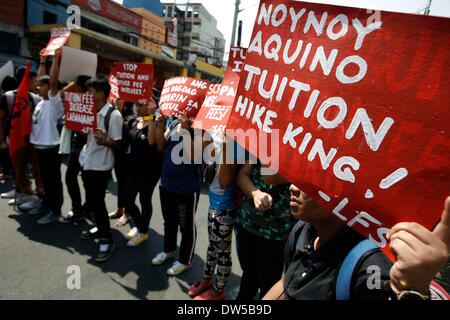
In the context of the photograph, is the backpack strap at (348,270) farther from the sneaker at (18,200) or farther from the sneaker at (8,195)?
the sneaker at (8,195)

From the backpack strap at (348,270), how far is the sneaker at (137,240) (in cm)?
274

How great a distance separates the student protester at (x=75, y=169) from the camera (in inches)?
126

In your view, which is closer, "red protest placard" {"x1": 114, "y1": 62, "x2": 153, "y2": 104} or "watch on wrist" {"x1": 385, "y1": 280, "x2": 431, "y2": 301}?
"watch on wrist" {"x1": 385, "y1": 280, "x2": 431, "y2": 301}

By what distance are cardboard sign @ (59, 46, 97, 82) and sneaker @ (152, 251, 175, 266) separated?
2.52 m

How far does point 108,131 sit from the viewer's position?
281 centimetres

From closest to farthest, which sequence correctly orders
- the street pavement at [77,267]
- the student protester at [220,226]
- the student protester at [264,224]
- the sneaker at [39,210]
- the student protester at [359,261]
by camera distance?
the student protester at [359,261] → the student protester at [264,224] → the student protester at [220,226] → the street pavement at [77,267] → the sneaker at [39,210]

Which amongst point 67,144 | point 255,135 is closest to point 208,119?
point 255,135

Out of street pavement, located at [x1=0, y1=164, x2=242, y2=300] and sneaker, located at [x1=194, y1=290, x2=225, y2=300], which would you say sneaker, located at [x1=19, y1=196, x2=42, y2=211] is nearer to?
street pavement, located at [x1=0, y1=164, x2=242, y2=300]

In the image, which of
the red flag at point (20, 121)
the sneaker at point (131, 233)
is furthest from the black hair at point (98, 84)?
the sneaker at point (131, 233)

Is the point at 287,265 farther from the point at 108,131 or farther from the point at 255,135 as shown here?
the point at 108,131

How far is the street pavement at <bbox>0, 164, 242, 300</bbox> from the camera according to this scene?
7.55 ft

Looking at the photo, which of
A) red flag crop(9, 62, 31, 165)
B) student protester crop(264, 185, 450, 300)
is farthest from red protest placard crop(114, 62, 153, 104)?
student protester crop(264, 185, 450, 300)

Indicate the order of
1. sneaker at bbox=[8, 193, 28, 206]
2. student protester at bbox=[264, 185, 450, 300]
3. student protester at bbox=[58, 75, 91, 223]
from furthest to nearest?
1. sneaker at bbox=[8, 193, 28, 206]
2. student protester at bbox=[58, 75, 91, 223]
3. student protester at bbox=[264, 185, 450, 300]

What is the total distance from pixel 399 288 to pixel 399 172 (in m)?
0.30
